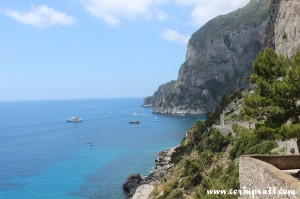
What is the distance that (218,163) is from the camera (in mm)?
42719

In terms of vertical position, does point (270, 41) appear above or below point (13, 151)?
above

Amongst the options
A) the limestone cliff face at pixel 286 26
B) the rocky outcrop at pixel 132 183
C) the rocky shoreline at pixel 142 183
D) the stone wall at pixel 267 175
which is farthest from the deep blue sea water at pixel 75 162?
the stone wall at pixel 267 175

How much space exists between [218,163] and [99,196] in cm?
2069

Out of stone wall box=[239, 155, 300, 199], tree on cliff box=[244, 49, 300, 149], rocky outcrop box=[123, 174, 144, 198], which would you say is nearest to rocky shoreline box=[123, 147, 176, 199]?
rocky outcrop box=[123, 174, 144, 198]

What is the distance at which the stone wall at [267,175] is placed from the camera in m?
9.86

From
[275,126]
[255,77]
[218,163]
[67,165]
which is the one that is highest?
[255,77]

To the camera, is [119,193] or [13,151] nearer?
[119,193]

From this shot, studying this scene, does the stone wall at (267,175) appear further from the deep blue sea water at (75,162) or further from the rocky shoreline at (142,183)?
the deep blue sea water at (75,162)

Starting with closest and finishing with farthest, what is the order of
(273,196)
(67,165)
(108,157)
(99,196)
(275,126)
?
1. (273,196)
2. (275,126)
3. (99,196)
4. (67,165)
5. (108,157)

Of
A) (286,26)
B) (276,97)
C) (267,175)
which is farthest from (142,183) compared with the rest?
(267,175)

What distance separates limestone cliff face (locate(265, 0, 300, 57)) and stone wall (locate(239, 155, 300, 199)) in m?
55.9

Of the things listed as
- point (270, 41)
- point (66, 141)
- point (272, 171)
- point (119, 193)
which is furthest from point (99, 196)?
point (66, 141)

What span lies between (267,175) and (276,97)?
496 centimetres

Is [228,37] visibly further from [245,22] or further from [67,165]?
[67,165]
